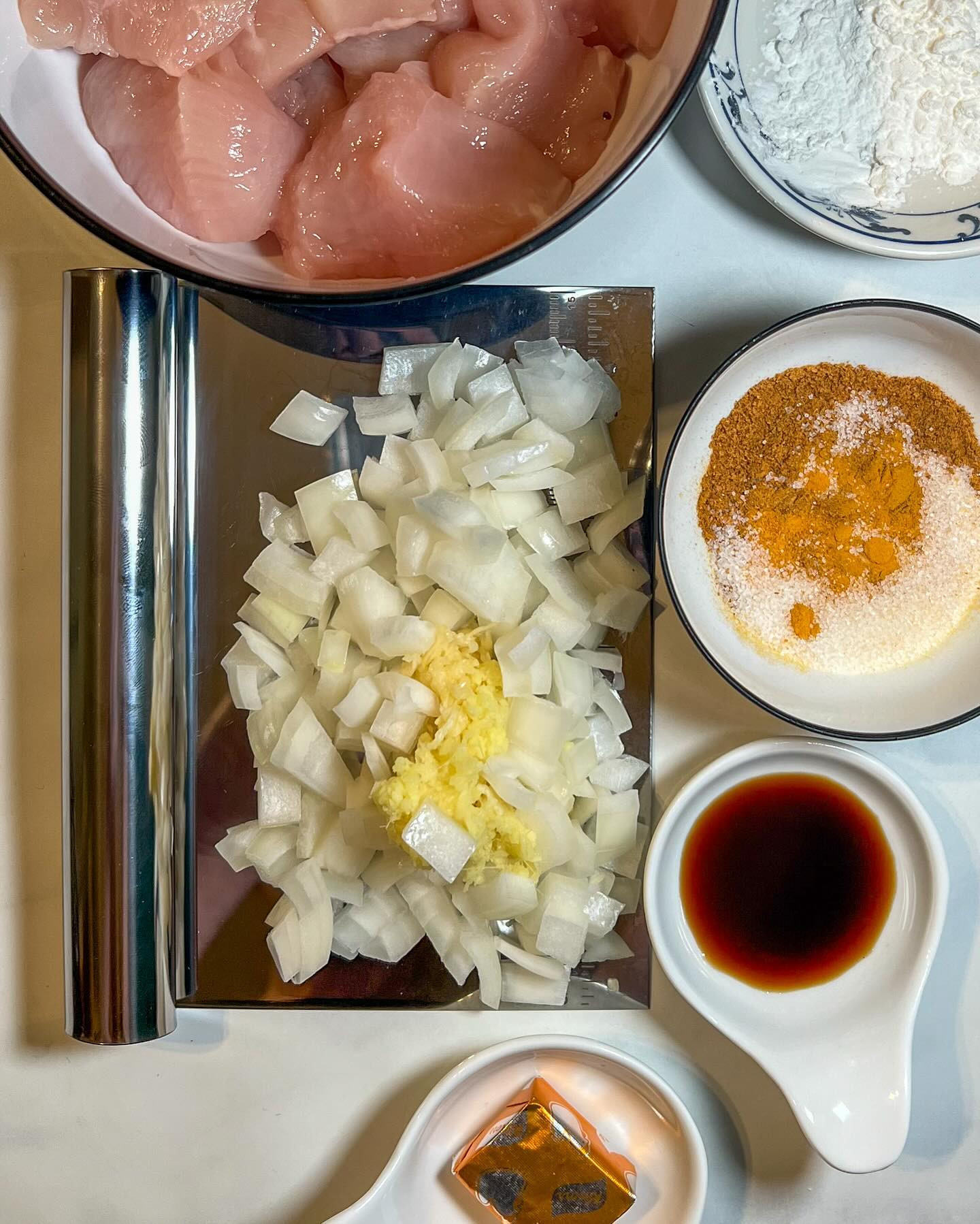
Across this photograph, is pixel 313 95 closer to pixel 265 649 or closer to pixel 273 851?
pixel 265 649

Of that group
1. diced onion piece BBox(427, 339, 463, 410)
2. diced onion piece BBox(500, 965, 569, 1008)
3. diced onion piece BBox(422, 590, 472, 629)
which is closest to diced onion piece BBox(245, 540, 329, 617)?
diced onion piece BBox(422, 590, 472, 629)

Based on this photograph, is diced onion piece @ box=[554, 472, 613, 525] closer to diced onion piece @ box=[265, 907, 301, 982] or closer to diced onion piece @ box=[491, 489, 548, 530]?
diced onion piece @ box=[491, 489, 548, 530]

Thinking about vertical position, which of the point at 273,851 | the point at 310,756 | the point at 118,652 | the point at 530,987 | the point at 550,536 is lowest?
the point at 530,987

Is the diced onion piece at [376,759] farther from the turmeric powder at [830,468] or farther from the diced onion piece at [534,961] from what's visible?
the turmeric powder at [830,468]

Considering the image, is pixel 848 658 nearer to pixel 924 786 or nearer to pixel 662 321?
pixel 924 786

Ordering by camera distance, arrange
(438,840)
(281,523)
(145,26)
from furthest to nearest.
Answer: (281,523) < (438,840) < (145,26)

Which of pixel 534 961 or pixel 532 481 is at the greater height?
pixel 532 481


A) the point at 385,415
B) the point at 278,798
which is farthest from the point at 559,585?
the point at 278,798
